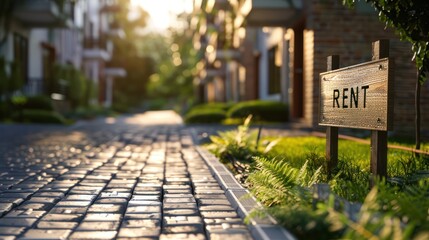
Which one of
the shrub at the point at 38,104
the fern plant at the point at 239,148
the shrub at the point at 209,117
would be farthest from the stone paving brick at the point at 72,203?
the shrub at the point at 38,104

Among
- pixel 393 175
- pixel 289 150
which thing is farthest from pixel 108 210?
pixel 289 150

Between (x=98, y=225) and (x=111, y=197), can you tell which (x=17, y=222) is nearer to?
(x=98, y=225)

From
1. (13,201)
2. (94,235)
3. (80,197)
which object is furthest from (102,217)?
(13,201)

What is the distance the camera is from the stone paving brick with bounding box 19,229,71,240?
3784 mm

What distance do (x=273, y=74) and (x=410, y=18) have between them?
1610 cm

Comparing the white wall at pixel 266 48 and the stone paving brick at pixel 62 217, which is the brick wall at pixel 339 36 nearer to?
the white wall at pixel 266 48

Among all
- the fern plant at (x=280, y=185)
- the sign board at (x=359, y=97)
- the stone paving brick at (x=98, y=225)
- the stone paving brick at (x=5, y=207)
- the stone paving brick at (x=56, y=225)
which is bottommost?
the stone paving brick at (x=98, y=225)

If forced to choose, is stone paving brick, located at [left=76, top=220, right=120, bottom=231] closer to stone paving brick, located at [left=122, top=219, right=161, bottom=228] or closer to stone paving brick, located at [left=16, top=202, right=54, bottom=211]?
stone paving brick, located at [left=122, top=219, right=161, bottom=228]

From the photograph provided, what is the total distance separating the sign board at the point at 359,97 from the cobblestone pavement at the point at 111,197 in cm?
137

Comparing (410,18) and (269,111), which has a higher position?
(410,18)

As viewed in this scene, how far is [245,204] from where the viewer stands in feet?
15.1

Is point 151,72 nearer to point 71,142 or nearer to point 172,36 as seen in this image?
point 172,36

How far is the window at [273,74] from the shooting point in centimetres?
2077

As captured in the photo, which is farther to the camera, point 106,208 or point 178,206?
point 178,206
